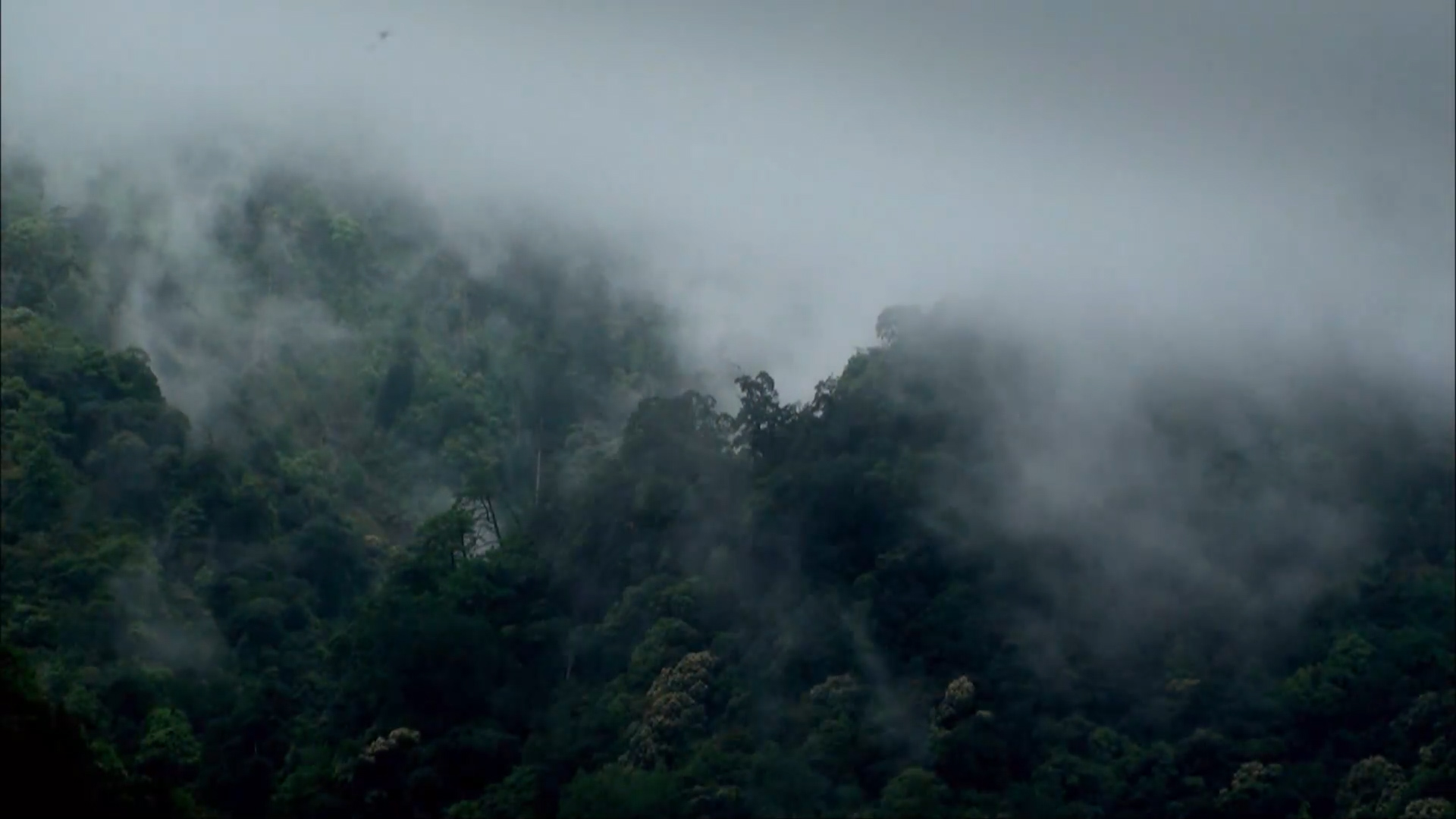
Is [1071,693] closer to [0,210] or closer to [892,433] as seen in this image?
[892,433]

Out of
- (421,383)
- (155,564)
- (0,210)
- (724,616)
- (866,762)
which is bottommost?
(866,762)

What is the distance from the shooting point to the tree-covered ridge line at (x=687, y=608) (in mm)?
41156

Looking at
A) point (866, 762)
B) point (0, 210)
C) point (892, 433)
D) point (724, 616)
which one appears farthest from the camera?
point (0, 210)

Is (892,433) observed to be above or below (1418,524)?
above

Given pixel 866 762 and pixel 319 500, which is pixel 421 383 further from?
pixel 866 762

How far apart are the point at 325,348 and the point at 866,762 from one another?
66.5 feet

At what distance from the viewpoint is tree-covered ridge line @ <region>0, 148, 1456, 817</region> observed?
41.2 meters

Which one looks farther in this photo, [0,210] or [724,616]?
[0,210]

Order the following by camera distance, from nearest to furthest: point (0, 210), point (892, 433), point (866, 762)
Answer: point (866, 762)
point (892, 433)
point (0, 210)

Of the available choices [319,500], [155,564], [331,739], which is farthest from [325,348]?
[331,739]

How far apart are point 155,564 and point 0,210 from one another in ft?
44.8

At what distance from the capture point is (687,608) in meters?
43.9

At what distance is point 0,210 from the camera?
2138 inches

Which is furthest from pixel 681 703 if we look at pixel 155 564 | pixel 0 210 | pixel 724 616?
pixel 0 210
